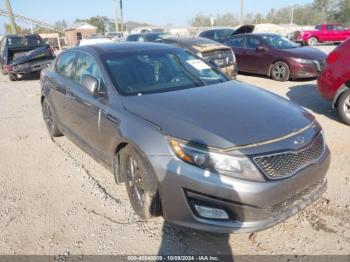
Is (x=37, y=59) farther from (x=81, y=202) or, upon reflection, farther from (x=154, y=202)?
(x=154, y=202)

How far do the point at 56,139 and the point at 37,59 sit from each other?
8100 mm

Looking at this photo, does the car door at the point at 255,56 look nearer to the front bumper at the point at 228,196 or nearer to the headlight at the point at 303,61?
the headlight at the point at 303,61

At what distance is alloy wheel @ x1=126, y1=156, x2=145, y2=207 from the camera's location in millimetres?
2994

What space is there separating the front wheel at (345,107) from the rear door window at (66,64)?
438 centimetres

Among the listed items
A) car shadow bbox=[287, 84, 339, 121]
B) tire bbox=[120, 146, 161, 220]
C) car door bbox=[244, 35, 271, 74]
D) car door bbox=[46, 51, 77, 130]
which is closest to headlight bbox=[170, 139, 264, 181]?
tire bbox=[120, 146, 161, 220]

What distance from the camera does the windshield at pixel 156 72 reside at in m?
3.46

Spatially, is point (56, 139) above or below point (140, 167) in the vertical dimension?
below

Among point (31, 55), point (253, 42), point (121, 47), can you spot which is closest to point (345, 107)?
point (121, 47)

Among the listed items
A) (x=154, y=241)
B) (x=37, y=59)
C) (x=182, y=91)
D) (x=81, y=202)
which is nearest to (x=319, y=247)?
(x=154, y=241)

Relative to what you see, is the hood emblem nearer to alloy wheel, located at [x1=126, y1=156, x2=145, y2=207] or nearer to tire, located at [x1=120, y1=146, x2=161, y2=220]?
tire, located at [x1=120, y1=146, x2=161, y2=220]

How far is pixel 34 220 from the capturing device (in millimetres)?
3256

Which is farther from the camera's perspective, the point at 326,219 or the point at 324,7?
the point at 324,7

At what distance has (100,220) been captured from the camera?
3207 mm

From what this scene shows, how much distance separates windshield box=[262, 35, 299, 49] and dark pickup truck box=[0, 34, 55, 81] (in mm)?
8175
